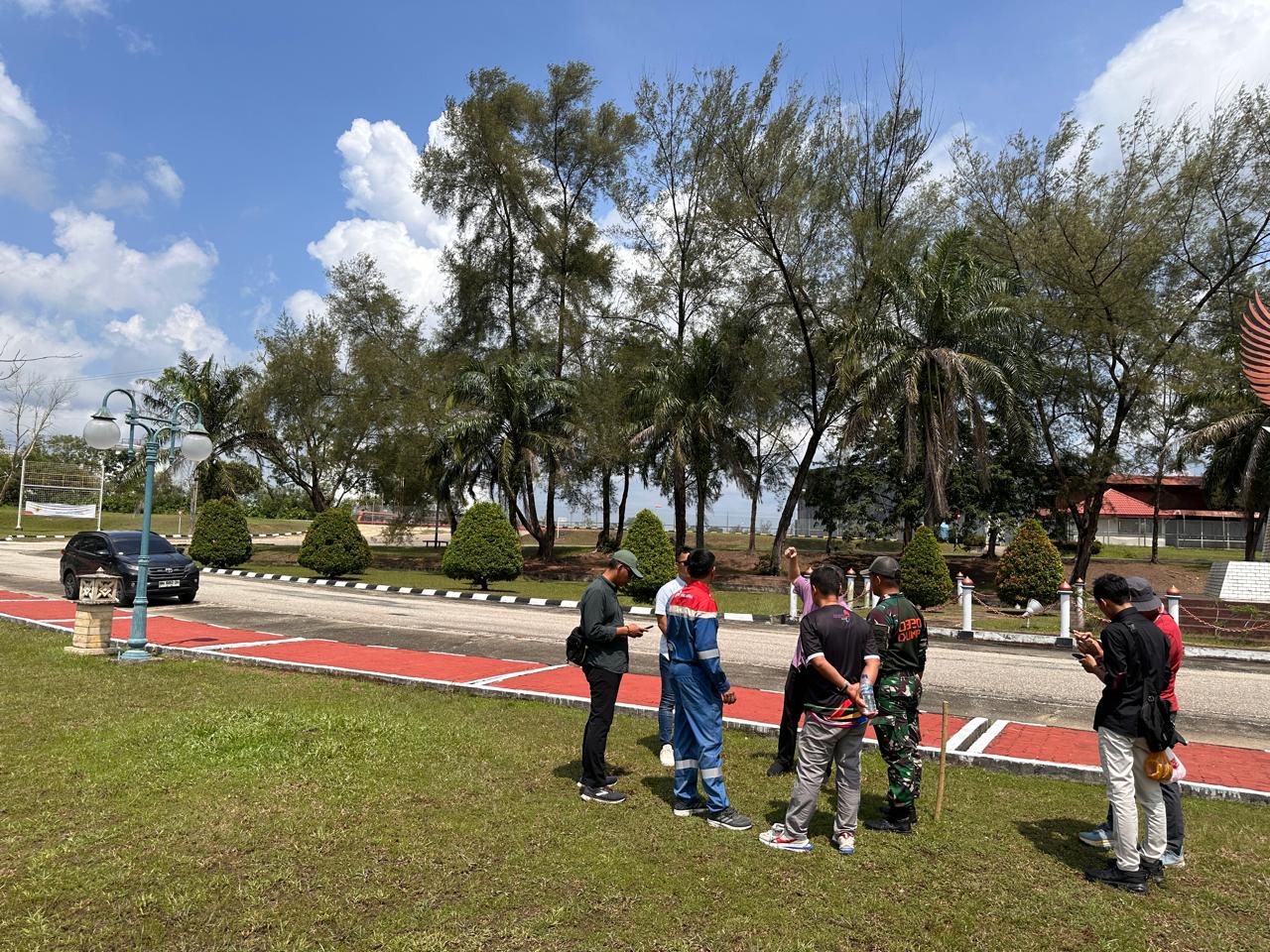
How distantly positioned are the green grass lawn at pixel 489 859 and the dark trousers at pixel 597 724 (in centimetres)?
22

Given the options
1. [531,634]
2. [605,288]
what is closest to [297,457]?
[605,288]

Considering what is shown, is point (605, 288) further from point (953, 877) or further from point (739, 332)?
point (953, 877)

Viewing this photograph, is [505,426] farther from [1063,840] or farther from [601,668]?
[1063,840]

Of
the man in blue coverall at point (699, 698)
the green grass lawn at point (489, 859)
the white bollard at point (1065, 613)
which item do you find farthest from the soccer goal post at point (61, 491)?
the man in blue coverall at point (699, 698)

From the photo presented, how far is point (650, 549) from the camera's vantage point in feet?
73.4

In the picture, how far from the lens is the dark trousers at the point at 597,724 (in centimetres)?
543

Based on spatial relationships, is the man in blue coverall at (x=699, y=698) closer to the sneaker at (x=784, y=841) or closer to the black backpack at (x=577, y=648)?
the sneaker at (x=784, y=841)

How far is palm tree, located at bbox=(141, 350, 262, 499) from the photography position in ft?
127

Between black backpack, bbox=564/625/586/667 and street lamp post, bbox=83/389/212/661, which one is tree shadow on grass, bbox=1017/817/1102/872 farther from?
street lamp post, bbox=83/389/212/661

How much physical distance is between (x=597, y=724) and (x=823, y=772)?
152cm

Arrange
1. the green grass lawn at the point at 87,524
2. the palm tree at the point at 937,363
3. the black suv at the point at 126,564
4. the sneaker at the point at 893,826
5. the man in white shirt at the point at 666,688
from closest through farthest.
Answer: the sneaker at the point at 893,826 < the man in white shirt at the point at 666,688 < the black suv at the point at 126,564 < the palm tree at the point at 937,363 < the green grass lawn at the point at 87,524

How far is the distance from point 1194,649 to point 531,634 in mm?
11990

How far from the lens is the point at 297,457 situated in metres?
38.8

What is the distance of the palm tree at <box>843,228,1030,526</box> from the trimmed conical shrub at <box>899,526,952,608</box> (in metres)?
5.01
